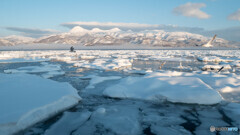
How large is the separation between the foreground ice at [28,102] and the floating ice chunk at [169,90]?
1394 millimetres

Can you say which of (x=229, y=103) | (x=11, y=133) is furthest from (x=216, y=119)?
(x=11, y=133)

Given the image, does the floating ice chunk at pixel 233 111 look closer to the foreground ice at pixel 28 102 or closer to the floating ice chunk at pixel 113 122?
the floating ice chunk at pixel 113 122

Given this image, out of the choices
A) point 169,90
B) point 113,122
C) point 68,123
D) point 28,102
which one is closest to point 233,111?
point 169,90

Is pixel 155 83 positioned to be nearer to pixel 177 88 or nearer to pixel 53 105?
pixel 177 88

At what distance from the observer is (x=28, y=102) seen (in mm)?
3641

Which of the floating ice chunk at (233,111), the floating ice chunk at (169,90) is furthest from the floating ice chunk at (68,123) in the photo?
the floating ice chunk at (233,111)

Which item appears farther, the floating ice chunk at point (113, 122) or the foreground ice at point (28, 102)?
the floating ice chunk at point (113, 122)

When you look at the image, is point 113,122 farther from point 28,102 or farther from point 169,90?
point 169,90

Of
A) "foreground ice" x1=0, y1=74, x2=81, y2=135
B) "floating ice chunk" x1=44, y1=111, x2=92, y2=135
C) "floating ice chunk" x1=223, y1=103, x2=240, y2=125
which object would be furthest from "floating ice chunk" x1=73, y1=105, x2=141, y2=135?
"floating ice chunk" x1=223, y1=103, x2=240, y2=125

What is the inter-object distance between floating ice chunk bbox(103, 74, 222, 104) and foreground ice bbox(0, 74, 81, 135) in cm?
139

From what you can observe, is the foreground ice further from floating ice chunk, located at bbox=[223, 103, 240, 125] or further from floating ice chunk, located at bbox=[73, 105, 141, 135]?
floating ice chunk, located at bbox=[223, 103, 240, 125]

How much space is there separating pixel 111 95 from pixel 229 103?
3.04 m

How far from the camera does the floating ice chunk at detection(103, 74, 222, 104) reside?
4.45 metres

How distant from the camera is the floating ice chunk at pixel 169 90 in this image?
175 inches
